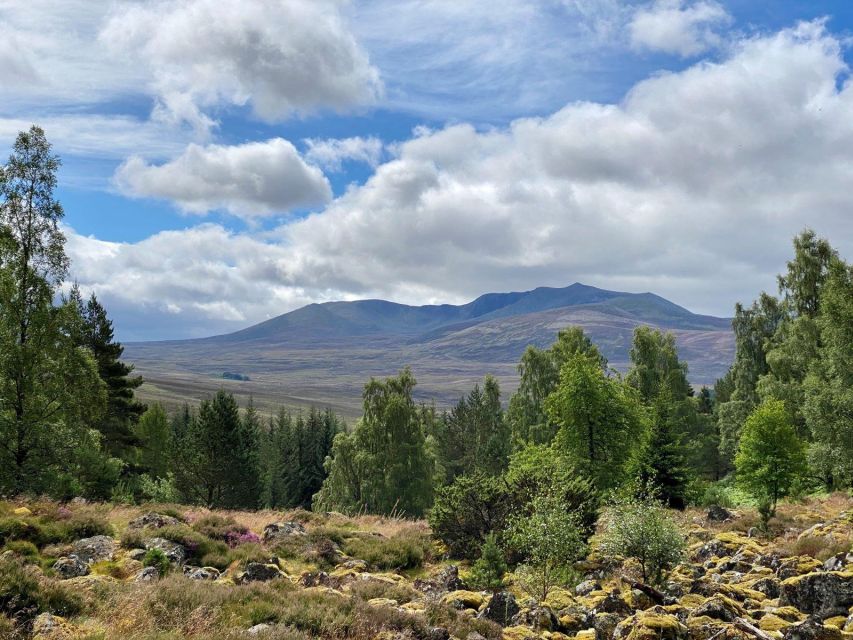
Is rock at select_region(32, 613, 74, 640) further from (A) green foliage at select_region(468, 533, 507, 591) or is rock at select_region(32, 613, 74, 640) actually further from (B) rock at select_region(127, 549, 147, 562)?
(A) green foliage at select_region(468, 533, 507, 591)

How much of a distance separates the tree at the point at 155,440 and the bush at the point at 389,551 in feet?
152

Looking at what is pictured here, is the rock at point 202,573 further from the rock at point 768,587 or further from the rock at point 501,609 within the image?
the rock at point 768,587

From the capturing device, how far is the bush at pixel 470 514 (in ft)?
83.7

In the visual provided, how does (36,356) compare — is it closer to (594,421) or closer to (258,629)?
(258,629)

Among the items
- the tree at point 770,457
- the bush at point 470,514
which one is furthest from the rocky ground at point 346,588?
the tree at point 770,457

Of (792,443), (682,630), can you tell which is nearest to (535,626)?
(682,630)

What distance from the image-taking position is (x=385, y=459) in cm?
5228

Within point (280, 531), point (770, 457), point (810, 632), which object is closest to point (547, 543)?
point (810, 632)

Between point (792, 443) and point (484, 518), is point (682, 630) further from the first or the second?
point (792, 443)

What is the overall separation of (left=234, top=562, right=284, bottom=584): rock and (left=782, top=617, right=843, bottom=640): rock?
49.6 ft

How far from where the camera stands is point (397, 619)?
Result: 1352 centimetres

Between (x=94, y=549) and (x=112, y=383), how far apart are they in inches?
1300

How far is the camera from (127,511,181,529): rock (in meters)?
21.1

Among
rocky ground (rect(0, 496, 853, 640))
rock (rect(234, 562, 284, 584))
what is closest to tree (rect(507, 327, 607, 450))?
rocky ground (rect(0, 496, 853, 640))
